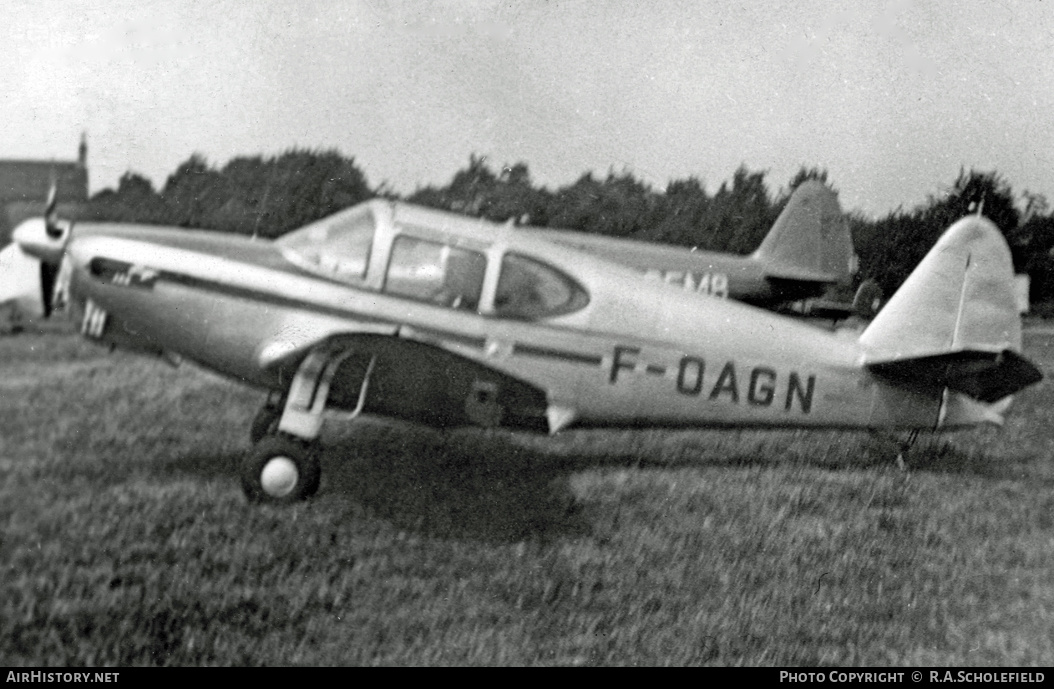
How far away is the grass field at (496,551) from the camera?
3.01 m

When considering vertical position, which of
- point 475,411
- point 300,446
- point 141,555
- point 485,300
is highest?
point 485,300

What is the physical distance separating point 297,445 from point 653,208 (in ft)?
37.7

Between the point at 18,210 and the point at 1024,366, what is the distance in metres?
6.12

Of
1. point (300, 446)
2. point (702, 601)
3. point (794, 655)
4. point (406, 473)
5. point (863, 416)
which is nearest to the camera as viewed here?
point (794, 655)

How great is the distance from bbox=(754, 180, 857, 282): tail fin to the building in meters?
8.50

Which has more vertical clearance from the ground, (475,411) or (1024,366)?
(1024,366)

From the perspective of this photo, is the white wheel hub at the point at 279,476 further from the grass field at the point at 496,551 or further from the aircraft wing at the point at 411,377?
the aircraft wing at the point at 411,377

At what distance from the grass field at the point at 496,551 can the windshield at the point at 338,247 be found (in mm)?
1203

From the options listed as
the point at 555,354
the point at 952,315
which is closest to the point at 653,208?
the point at 952,315

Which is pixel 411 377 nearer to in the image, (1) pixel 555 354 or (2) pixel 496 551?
(1) pixel 555 354

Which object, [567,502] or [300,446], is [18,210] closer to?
[300,446]

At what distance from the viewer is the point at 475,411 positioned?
14.8ft

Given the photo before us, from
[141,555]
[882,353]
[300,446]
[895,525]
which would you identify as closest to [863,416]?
[882,353]

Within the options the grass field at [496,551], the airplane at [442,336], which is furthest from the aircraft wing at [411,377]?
the grass field at [496,551]
